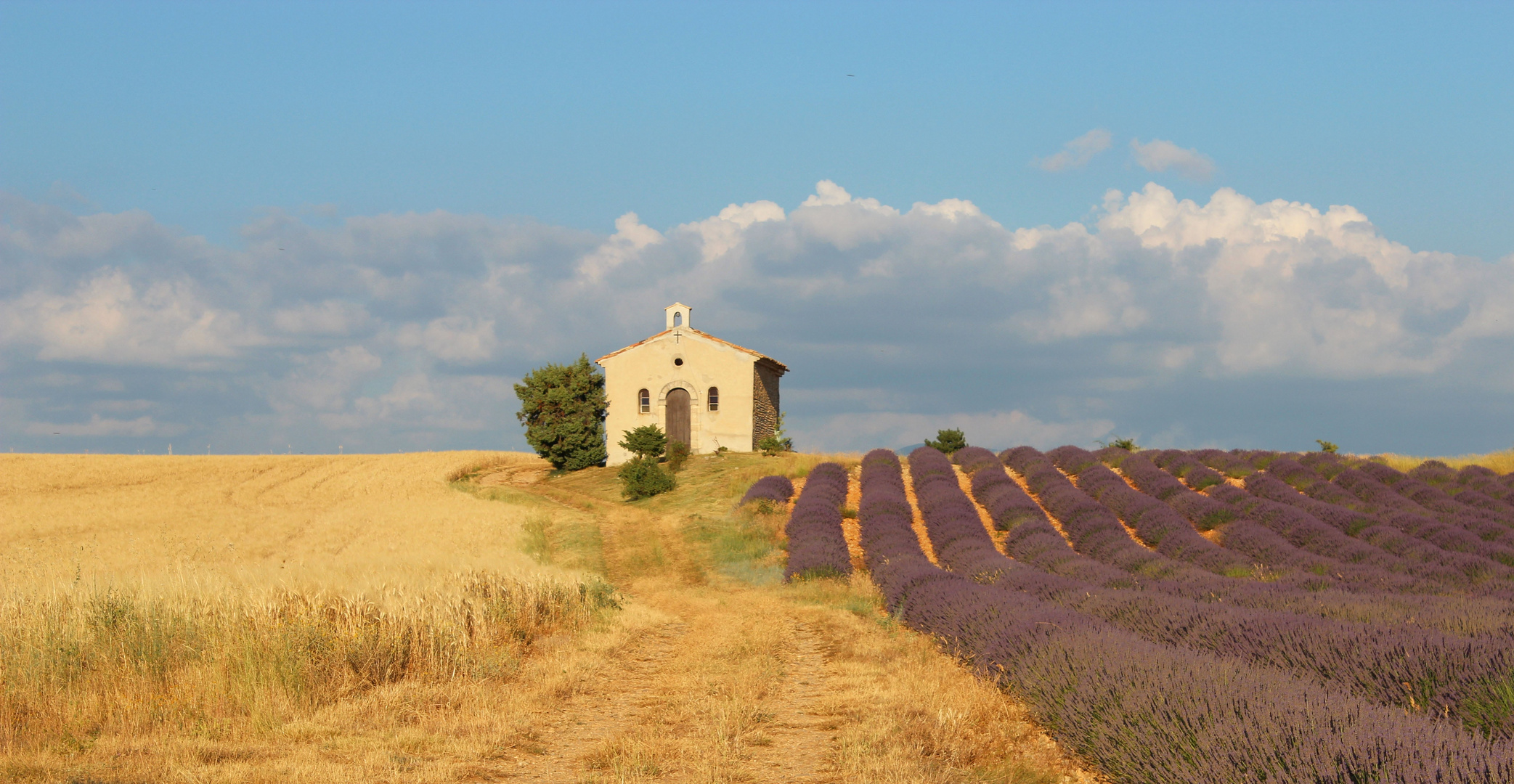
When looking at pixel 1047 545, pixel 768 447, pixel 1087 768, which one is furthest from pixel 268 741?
pixel 768 447

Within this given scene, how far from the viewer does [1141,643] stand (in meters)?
6.84

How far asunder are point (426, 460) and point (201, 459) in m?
11.8

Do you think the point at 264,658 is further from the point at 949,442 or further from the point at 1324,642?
the point at 949,442

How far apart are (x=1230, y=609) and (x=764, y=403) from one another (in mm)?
29829

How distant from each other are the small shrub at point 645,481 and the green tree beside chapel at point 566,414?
293 inches

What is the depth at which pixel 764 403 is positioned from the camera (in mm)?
38125

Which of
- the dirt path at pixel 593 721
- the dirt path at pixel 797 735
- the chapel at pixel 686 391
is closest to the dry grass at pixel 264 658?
the dirt path at pixel 593 721

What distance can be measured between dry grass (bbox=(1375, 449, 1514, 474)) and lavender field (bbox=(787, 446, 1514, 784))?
4.16m

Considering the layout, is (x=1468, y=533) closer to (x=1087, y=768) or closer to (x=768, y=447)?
(x=1087, y=768)

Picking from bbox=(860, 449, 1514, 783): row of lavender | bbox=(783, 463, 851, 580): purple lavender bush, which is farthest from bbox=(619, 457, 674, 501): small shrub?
bbox=(860, 449, 1514, 783): row of lavender

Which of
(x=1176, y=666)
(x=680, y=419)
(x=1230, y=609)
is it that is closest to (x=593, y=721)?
(x=1176, y=666)

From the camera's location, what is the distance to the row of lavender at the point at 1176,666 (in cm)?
408

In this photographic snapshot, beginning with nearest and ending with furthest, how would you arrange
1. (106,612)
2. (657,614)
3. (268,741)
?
(268,741)
(106,612)
(657,614)

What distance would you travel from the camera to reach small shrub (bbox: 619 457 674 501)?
28000mm
